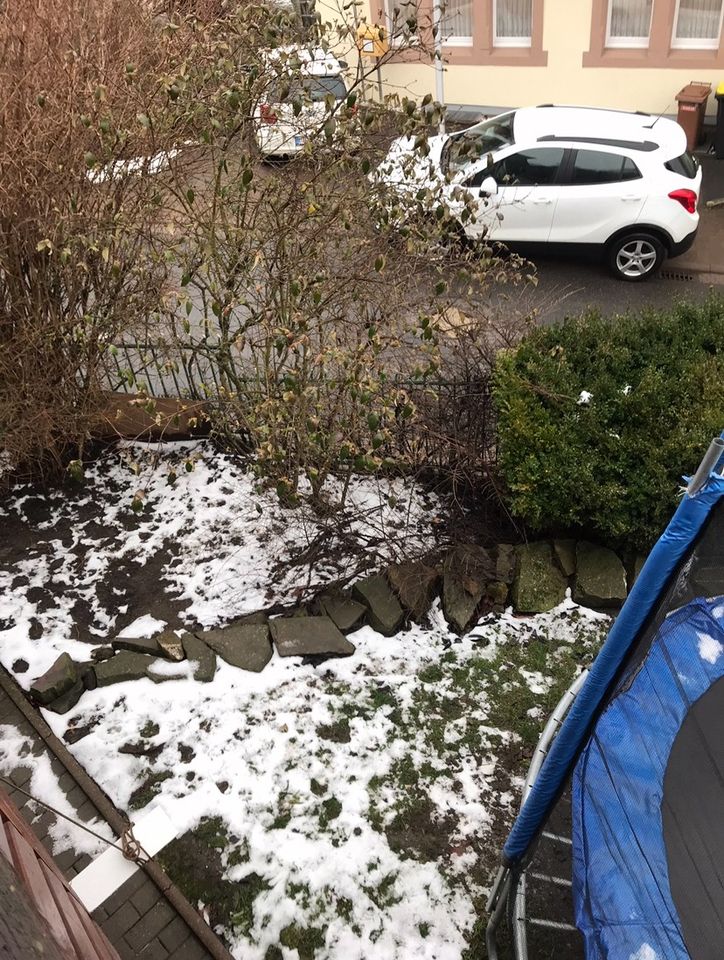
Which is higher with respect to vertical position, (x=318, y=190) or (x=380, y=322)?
(x=318, y=190)

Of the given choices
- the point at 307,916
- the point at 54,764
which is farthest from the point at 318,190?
the point at 307,916

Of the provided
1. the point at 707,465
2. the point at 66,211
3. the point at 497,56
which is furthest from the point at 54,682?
the point at 497,56

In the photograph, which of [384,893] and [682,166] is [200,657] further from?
[682,166]

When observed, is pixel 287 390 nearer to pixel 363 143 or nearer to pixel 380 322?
pixel 380 322

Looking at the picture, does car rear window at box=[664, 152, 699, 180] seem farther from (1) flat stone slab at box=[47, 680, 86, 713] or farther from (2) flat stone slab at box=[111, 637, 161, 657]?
(1) flat stone slab at box=[47, 680, 86, 713]

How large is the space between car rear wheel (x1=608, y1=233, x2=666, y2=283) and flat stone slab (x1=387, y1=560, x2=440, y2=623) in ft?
21.8

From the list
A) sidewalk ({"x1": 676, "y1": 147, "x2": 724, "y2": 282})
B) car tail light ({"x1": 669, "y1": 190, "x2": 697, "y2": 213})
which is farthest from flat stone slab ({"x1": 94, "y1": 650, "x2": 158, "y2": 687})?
sidewalk ({"x1": 676, "y1": 147, "x2": 724, "y2": 282})

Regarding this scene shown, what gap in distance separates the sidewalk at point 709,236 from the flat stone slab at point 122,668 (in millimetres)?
9035

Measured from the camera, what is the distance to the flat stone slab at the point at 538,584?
5.44 m

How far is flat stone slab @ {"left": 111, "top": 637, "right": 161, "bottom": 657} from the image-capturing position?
5.28m

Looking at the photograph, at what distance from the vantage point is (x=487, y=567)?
5602 millimetres

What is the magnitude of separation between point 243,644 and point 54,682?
4.00 feet

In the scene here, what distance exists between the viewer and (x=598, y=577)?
212 inches

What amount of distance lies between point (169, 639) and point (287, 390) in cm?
190
